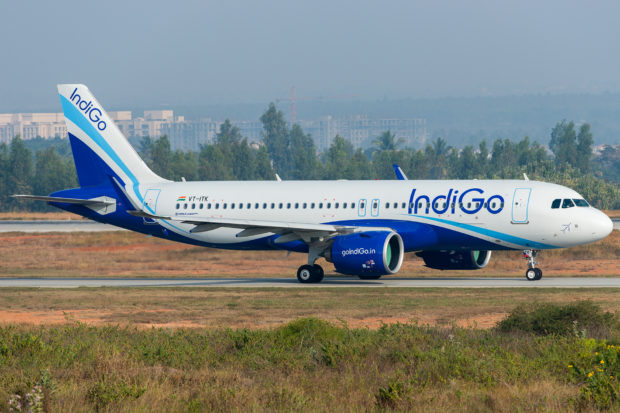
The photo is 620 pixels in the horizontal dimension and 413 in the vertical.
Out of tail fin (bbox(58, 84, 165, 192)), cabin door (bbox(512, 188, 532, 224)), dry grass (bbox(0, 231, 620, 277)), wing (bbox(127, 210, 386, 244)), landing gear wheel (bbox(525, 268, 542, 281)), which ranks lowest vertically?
dry grass (bbox(0, 231, 620, 277))

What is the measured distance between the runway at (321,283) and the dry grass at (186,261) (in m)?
3.70

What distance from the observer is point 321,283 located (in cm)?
4222

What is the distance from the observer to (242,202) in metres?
45.5

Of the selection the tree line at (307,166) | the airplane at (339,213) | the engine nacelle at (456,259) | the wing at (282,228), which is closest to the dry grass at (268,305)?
the wing at (282,228)

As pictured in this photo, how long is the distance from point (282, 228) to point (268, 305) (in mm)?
8898

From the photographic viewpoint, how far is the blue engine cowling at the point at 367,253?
39.5 m

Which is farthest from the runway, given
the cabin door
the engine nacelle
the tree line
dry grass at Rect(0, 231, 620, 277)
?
the tree line

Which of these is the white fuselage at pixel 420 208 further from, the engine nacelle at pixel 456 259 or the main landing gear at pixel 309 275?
the engine nacelle at pixel 456 259

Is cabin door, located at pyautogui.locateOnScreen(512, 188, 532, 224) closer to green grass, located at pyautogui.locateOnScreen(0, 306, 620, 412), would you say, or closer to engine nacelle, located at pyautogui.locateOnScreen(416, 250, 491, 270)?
engine nacelle, located at pyautogui.locateOnScreen(416, 250, 491, 270)

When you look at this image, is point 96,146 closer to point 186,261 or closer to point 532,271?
point 186,261

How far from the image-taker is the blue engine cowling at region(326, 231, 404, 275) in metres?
39.5

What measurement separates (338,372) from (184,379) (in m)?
3.10

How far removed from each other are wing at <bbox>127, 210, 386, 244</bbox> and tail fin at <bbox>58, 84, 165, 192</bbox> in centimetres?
757

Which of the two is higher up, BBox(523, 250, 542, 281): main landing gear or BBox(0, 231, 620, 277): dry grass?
BBox(523, 250, 542, 281): main landing gear
